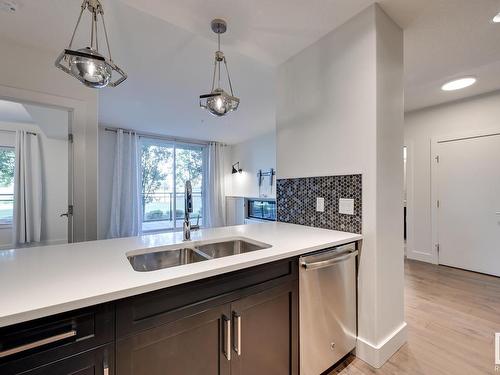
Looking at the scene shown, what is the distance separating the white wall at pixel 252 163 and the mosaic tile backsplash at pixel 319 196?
2999 millimetres

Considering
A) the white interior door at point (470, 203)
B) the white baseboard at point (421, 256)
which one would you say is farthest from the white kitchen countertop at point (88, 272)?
the white baseboard at point (421, 256)

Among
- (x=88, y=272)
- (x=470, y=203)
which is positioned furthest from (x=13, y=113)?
(x=470, y=203)

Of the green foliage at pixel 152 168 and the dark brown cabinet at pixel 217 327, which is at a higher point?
the green foliage at pixel 152 168

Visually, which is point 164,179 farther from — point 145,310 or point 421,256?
point 421,256

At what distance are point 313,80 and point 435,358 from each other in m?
2.30

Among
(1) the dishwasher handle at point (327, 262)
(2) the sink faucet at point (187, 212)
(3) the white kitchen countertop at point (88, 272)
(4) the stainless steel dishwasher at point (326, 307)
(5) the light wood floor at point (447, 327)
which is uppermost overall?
(2) the sink faucet at point (187, 212)

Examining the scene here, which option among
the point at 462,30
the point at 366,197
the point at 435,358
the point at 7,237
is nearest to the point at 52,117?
the point at 7,237

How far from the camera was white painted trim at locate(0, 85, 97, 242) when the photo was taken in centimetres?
232

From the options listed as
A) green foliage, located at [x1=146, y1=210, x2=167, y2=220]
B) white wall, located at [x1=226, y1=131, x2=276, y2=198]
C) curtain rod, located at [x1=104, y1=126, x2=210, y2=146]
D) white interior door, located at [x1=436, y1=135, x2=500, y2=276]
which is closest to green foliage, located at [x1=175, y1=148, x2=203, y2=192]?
curtain rod, located at [x1=104, y1=126, x2=210, y2=146]

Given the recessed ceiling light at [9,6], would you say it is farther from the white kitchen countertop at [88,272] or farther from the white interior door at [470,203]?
the white interior door at [470,203]

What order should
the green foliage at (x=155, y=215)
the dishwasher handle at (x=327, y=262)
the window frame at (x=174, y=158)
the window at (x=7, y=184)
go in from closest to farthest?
the dishwasher handle at (x=327, y=262) → the window at (x=7, y=184) → the window frame at (x=174, y=158) → the green foliage at (x=155, y=215)

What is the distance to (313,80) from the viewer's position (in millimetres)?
2029

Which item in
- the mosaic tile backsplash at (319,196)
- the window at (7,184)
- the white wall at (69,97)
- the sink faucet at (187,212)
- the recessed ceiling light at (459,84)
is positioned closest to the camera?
the sink faucet at (187,212)

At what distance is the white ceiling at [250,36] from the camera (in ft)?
5.35
